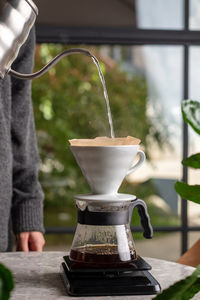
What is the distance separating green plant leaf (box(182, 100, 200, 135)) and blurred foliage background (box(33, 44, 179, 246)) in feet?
8.11

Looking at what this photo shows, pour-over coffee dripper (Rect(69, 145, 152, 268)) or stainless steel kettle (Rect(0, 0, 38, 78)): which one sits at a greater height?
stainless steel kettle (Rect(0, 0, 38, 78))

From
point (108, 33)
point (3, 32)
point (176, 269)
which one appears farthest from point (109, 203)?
point (108, 33)

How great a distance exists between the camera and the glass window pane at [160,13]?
9.36 ft

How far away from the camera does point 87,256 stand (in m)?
0.91

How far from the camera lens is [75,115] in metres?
3.08

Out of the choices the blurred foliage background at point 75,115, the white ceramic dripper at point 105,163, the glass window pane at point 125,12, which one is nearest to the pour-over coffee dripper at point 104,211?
the white ceramic dripper at point 105,163

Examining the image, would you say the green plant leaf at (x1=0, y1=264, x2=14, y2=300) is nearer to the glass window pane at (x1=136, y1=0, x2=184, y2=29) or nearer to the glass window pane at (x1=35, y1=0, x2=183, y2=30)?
the glass window pane at (x1=35, y1=0, x2=183, y2=30)

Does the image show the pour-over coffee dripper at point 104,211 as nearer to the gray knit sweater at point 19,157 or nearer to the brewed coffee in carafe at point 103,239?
the brewed coffee in carafe at point 103,239

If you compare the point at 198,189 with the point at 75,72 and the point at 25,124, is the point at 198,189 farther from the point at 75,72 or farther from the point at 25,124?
the point at 75,72

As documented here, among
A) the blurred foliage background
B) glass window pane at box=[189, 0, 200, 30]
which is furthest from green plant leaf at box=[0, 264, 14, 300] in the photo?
glass window pane at box=[189, 0, 200, 30]

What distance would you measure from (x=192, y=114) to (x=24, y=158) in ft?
4.04

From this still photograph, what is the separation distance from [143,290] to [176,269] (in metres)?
0.17

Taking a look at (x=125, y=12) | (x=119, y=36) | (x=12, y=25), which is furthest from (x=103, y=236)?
(x=125, y=12)

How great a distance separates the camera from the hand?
1.48m
